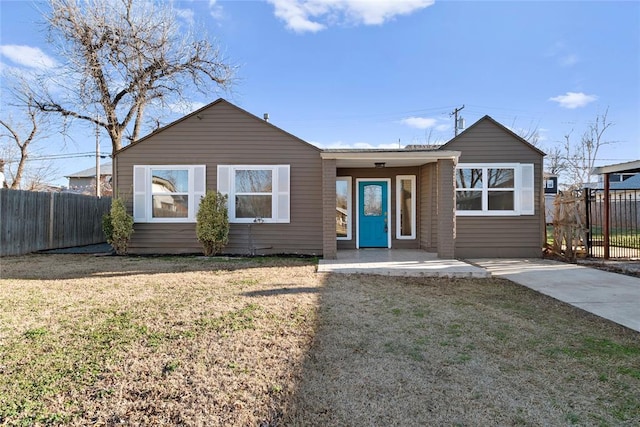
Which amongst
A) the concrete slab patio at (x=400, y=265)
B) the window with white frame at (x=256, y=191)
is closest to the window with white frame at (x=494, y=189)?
the concrete slab patio at (x=400, y=265)

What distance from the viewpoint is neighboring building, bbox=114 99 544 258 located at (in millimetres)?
8961

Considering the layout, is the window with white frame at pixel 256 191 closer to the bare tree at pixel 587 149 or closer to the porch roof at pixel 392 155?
the porch roof at pixel 392 155

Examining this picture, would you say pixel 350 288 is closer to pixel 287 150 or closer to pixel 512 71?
pixel 287 150

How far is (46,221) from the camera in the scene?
1027 cm

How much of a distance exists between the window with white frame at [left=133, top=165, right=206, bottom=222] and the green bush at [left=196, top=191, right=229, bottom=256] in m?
0.54

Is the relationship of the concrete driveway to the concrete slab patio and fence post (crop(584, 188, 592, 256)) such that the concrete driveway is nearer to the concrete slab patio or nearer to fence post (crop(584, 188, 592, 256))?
the concrete slab patio

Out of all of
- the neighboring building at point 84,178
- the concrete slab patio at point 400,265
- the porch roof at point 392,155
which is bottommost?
the concrete slab patio at point 400,265

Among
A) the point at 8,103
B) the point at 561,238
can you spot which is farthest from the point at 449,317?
the point at 8,103

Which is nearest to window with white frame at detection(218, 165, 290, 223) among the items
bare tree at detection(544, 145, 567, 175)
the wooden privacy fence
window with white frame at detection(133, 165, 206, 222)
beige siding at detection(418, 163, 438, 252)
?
window with white frame at detection(133, 165, 206, 222)

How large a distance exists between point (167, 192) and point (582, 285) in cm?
879

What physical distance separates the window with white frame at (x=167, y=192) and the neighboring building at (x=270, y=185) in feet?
0.08

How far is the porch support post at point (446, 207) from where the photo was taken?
7.95 m

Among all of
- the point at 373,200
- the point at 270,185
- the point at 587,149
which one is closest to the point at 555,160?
the point at 587,149

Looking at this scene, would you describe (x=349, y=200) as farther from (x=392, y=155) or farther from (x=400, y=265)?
(x=400, y=265)
